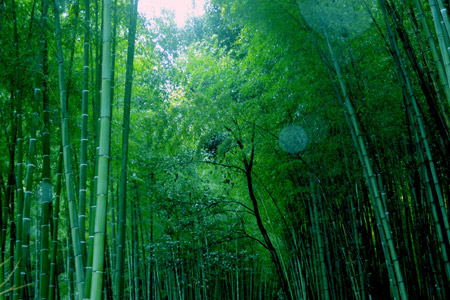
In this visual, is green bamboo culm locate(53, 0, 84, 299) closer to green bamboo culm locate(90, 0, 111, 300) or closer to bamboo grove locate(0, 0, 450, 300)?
bamboo grove locate(0, 0, 450, 300)

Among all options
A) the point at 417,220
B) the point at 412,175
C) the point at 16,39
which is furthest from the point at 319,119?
the point at 16,39

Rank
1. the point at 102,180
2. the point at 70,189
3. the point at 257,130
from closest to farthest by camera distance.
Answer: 1. the point at 102,180
2. the point at 70,189
3. the point at 257,130

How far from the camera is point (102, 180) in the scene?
2.05 m

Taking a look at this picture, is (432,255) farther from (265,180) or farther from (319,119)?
(265,180)

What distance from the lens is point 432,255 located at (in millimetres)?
3711

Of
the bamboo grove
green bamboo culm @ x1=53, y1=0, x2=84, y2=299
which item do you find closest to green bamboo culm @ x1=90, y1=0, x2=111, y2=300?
the bamboo grove

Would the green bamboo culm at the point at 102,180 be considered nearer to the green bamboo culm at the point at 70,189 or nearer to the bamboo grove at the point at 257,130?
the bamboo grove at the point at 257,130

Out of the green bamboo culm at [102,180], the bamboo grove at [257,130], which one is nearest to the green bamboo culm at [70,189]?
the bamboo grove at [257,130]

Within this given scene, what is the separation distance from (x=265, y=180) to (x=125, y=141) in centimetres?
307

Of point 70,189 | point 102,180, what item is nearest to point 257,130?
point 70,189

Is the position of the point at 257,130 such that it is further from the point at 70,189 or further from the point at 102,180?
the point at 102,180

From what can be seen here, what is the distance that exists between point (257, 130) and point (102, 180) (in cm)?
342

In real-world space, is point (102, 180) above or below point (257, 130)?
below

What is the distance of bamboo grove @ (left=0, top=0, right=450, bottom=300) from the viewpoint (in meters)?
2.96
